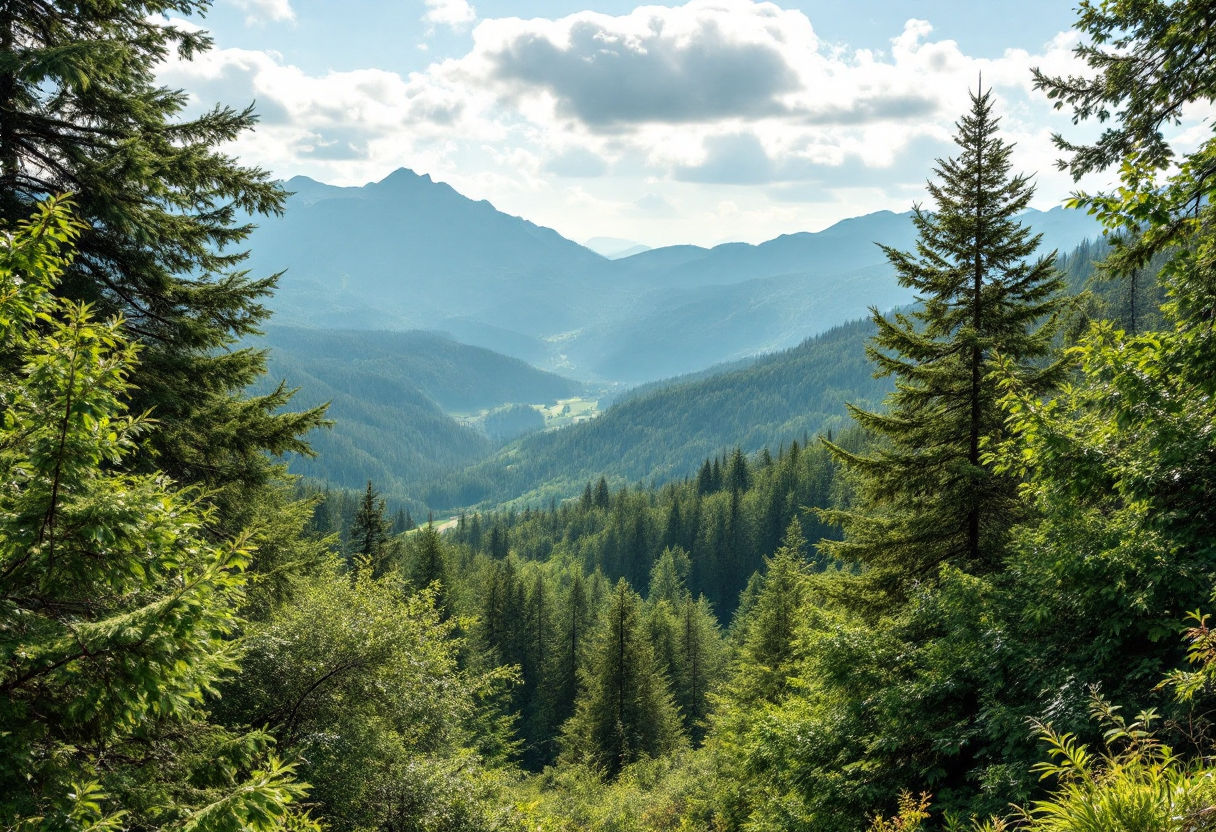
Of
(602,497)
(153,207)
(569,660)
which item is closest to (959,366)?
(153,207)

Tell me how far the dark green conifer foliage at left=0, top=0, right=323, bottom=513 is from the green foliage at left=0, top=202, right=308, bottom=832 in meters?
3.14

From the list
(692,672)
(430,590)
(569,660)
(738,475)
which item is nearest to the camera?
(430,590)

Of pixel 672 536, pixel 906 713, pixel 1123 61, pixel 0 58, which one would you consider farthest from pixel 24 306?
pixel 672 536

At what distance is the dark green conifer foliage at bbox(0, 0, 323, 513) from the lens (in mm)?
8500

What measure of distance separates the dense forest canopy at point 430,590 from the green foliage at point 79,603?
0.03 metres

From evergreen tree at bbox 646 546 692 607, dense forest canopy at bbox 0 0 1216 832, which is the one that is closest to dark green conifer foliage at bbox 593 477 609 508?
evergreen tree at bbox 646 546 692 607

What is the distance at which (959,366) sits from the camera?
490 inches

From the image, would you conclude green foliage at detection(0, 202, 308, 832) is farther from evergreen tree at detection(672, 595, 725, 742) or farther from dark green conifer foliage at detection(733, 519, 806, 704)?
evergreen tree at detection(672, 595, 725, 742)

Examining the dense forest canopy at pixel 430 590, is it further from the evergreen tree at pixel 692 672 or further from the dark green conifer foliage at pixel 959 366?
the evergreen tree at pixel 692 672

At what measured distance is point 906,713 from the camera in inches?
383

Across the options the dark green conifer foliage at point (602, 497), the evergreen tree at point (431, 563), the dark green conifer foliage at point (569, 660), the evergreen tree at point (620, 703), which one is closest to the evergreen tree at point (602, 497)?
the dark green conifer foliage at point (602, 497)

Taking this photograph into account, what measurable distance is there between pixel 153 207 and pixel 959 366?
14.2 meters

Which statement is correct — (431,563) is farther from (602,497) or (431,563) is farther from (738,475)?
(602,497)

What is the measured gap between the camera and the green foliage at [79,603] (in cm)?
428
